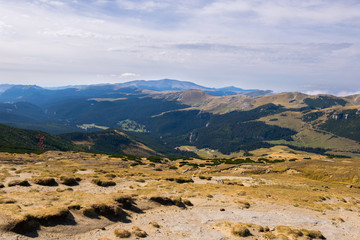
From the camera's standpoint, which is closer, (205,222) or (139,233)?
(139,233)

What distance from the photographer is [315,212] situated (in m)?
32.2

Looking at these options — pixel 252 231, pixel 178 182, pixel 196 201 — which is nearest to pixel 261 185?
pixel 178 182

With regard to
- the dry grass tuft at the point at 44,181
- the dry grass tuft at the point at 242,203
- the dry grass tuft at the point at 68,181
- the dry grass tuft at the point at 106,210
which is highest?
Answer: the dry grass tuft at the point at 106,210

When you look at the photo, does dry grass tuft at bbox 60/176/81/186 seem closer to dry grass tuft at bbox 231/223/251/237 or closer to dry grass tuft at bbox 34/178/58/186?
dry grass tuft at bbox 34/178/58/186

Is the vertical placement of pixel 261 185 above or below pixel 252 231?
below

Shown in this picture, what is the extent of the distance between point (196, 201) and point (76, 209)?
59.2 feet

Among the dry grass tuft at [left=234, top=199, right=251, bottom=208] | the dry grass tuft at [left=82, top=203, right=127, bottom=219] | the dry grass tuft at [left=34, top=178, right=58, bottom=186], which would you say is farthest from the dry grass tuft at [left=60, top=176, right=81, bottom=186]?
the dry grass tuft at [left=234, top=199, right=251, bottom=208]

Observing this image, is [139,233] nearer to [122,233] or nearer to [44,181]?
[122,233]

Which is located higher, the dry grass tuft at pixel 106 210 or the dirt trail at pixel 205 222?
the dry grass tuft at pixel 106 210

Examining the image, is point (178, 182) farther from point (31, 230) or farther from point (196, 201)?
point (31, 230)

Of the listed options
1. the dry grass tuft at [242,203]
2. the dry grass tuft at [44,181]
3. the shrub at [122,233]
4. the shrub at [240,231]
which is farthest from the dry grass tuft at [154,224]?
the dry grass tuft at [44,181]

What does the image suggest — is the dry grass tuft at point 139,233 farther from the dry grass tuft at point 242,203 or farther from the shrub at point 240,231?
the dry grass tuft at point 242,203

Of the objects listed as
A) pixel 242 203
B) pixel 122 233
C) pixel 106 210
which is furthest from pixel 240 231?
pixel 106 210

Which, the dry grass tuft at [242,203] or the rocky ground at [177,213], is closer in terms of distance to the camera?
the rocky ground at [177,213]
